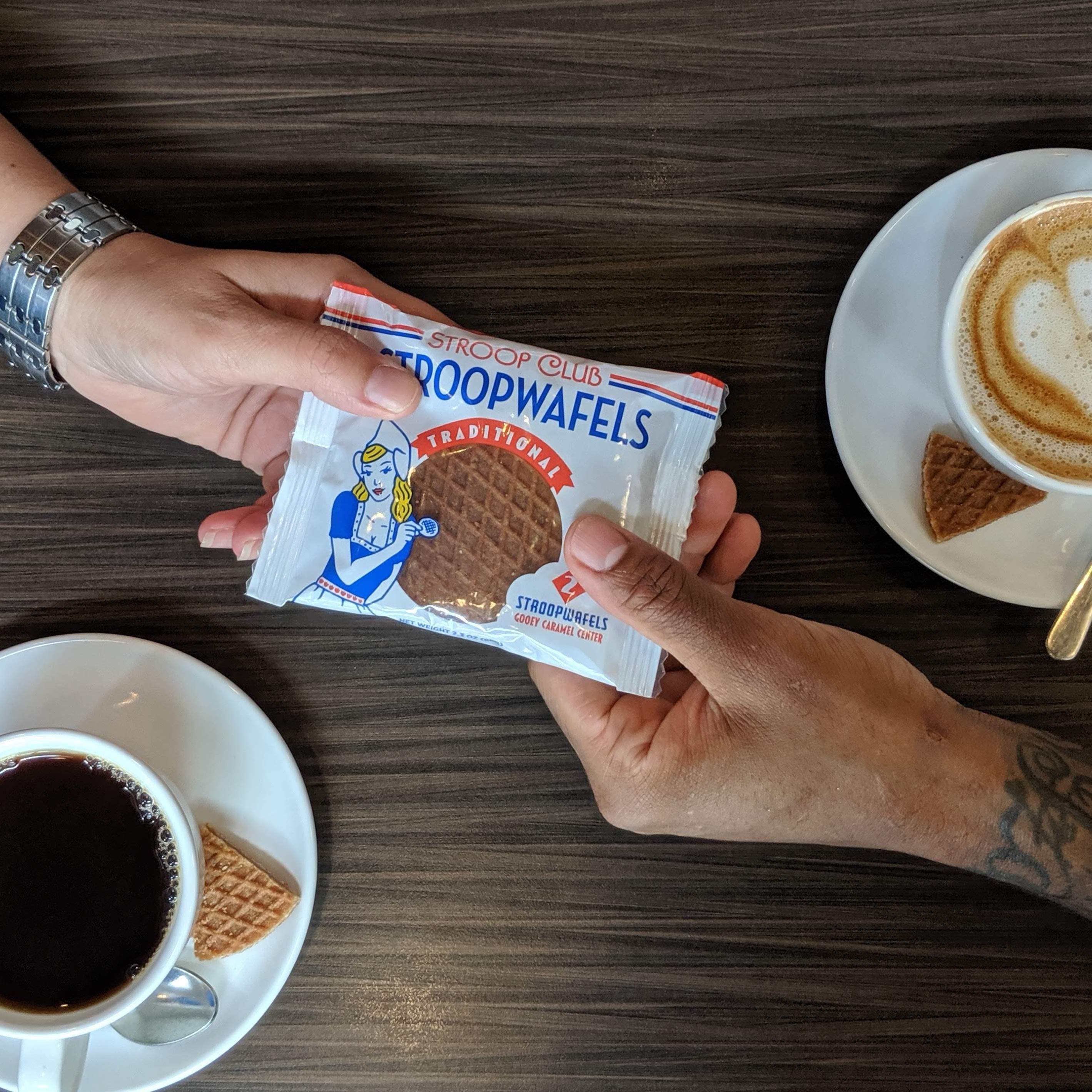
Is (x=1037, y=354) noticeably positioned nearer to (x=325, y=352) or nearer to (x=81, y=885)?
(x=325, y=352)

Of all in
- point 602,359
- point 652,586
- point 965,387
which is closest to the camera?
point 652,586

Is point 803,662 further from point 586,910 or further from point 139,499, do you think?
point 139,499

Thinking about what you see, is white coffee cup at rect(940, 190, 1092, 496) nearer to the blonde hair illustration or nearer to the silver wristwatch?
the blonde hair illustration

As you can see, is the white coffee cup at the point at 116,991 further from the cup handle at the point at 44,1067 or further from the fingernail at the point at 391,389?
the fingernail at the point at 391,389

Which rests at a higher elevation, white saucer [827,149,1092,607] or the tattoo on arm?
white saucer [827,149,1092,607]

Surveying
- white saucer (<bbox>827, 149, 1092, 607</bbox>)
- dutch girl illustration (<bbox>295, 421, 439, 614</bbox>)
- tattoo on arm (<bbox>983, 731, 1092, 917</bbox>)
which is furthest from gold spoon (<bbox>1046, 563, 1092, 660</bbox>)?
dutch girl illustration (<bbox>295, 421, 439, 614</bbox>)

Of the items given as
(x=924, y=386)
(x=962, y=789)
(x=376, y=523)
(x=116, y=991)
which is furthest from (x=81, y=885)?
(x=924, y=386)

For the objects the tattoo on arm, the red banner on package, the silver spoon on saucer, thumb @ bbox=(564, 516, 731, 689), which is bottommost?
the silver spoon on saucer
